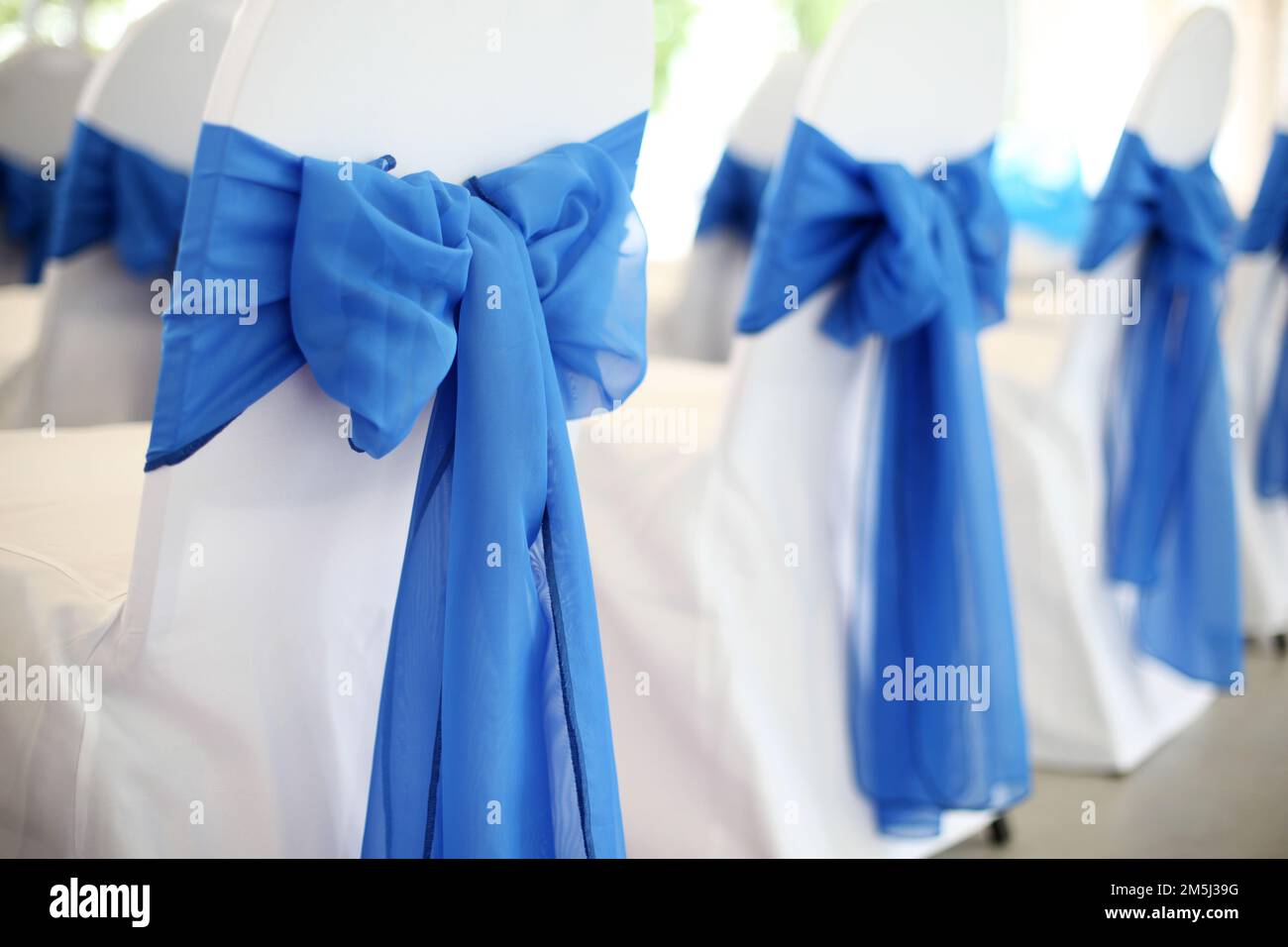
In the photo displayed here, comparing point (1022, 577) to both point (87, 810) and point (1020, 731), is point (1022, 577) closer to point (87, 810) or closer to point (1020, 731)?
point (1020, 731)

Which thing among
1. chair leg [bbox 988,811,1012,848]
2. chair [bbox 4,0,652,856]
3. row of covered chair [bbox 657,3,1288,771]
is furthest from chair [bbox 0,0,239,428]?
chair leg [bbox 988,811,1012,848]

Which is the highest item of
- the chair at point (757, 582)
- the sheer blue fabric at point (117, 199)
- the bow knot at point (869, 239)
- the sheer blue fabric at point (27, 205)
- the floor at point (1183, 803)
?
the sheer blue fabric at point (27, 205)

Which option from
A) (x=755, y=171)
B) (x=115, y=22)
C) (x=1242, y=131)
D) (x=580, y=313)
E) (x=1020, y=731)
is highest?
(x=115, y=22)

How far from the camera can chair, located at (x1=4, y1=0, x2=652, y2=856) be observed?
0.77 m

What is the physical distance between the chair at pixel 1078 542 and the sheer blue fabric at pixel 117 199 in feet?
4.33

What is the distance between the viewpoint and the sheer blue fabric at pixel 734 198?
2201mm

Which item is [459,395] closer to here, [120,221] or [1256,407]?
[120,221]

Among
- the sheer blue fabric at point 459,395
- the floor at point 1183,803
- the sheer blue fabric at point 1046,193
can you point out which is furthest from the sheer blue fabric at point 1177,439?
the sheer blue fabric at point 1046,193

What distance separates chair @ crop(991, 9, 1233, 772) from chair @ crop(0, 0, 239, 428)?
1323 millimetres

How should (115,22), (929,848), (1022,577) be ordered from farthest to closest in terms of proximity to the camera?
(115,22), (1022,577), (929,848)

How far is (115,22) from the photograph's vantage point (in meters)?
4.49

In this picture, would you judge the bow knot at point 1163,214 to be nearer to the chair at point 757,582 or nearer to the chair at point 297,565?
the chair at point 757,582

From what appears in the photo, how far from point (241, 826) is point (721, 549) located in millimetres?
719
